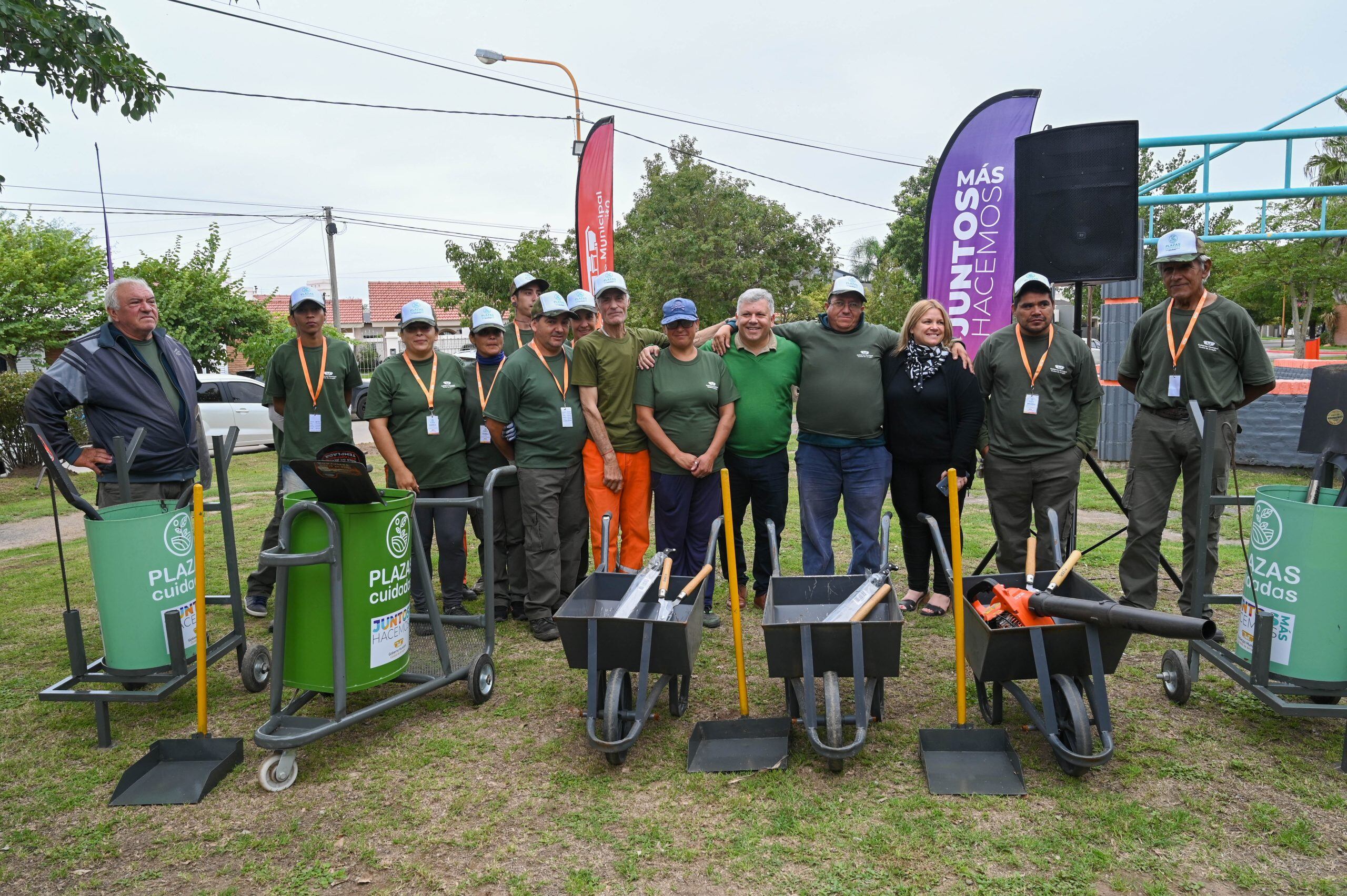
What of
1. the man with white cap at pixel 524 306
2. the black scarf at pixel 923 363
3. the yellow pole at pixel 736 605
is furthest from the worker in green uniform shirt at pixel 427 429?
the black scarf at pixel 923 363

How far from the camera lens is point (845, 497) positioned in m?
4.97

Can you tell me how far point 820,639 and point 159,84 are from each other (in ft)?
19.0

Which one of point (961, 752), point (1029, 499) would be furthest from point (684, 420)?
point (961, 752)

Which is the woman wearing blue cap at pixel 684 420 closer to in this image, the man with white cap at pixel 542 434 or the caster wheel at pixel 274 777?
the man with white cap at pixel 542 434

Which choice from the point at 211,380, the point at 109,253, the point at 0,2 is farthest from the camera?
the point at 211,380

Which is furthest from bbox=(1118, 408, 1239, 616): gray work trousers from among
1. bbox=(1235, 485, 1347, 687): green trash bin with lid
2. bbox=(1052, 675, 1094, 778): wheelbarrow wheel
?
bbox=(1052, 675, 1094, 778): wheelbarrow wheel

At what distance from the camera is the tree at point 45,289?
16.0 meters

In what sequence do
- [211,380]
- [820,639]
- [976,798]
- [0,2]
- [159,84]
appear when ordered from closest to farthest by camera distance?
[976,798]
[820,639]
[0,2]
[159,84]
[211,380]

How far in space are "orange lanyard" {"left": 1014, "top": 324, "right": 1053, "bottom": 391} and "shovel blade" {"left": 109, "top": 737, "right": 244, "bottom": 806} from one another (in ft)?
13.9

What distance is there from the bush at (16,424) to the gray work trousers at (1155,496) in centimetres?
1329

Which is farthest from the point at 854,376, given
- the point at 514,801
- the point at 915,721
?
the point at 514,801

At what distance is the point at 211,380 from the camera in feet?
50.3

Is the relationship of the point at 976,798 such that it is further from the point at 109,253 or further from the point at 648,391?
the point at 109,253

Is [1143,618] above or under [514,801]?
above
